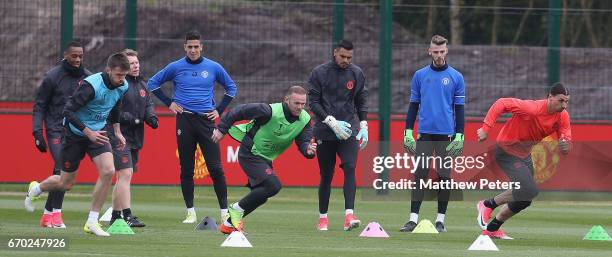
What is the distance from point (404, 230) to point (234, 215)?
7.04 feet

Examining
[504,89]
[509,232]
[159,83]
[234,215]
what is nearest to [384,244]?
[234,215]

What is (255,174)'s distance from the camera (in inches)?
625

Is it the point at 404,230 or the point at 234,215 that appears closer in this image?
the point at 234,215

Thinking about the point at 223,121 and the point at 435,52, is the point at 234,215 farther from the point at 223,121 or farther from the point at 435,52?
the point at 435,52

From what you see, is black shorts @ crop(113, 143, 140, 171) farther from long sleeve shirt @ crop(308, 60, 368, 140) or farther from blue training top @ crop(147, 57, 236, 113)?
long sleeve shirt @ crop(308, 60, 368, 140)

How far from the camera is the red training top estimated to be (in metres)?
15.9

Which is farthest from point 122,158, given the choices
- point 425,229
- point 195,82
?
point 425,229

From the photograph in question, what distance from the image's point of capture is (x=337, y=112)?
17.1 meters

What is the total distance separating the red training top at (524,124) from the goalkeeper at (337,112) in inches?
66.3

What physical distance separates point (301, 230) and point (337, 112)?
1381mm

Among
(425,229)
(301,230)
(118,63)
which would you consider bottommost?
(301,230)

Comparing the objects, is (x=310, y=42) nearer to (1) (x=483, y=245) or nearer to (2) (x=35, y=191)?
(2) (x=35, y=191)

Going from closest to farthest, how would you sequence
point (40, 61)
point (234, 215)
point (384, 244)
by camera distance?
point (384, 244) < point (234, 215) < point (40, 61)

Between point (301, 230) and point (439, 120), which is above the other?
point (439, 120)
